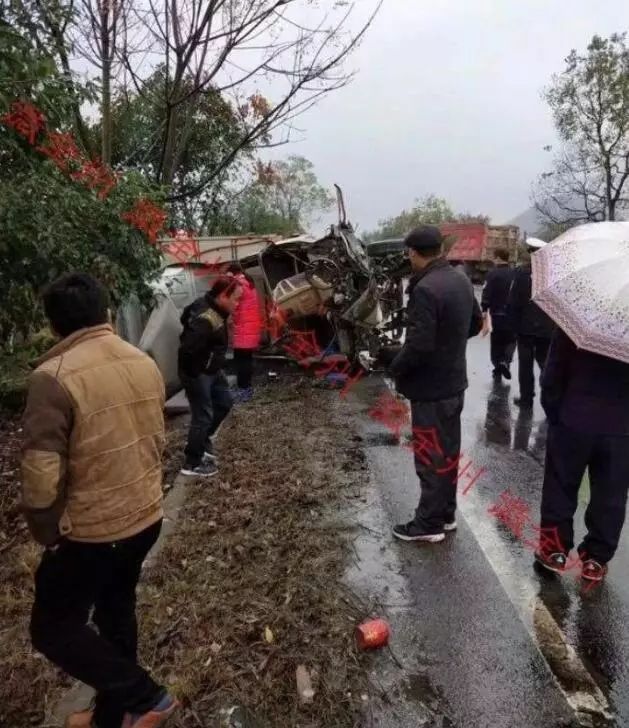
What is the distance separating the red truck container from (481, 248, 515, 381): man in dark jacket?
18.0 metres

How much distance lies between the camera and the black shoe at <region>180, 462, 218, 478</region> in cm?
505

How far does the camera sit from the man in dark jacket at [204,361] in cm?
473

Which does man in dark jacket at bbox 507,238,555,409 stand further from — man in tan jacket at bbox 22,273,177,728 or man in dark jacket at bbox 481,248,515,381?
man in tan jacket at bbox 22,273,177,728

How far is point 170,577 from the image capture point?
11.4ft

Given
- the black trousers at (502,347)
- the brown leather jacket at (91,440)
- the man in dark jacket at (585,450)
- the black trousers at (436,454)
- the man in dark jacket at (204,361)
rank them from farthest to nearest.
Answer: the black trousers at (502,347) → the man in dark jacket at (204,361) → the black trousers at (436,454) → the man in dark jacket at (585,450) → the brown leather jacket at (91,440)

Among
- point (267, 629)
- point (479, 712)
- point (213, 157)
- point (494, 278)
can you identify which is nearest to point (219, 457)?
point (267, 629)

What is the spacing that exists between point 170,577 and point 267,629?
31.2 inches

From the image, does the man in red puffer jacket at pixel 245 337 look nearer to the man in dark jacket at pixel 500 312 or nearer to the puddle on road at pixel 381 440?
the puddle on road at pixel 381 440

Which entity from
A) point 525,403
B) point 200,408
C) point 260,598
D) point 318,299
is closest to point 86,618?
point 260,598

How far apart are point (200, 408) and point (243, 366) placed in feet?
10.4

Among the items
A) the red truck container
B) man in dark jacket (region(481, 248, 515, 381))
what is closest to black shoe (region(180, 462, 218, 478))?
man in dark jacket (region(481, 248, 515, 381))

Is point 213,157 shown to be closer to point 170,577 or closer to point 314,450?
point 314,450

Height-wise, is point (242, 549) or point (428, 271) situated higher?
point (428, 271)

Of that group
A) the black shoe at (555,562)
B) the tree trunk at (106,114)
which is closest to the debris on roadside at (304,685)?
the black shoe at (555,562)
